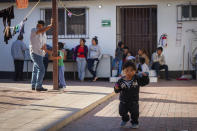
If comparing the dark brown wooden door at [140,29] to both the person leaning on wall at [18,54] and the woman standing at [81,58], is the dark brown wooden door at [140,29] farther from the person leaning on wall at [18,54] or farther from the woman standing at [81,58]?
the person leaning on wall at [18,54]

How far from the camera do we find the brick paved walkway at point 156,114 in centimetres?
891

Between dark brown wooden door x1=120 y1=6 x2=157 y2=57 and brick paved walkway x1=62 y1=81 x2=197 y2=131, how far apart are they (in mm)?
6091

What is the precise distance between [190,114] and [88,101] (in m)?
2.81

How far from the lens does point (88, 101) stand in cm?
1218

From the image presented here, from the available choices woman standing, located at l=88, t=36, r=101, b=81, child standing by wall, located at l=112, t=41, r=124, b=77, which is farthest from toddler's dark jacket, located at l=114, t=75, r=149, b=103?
woman standing, located at l=88, t=36, r=101, b=81

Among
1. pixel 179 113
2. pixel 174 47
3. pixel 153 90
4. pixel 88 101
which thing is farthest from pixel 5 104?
pixel 174 47

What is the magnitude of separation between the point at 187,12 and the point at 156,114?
1128 centimetres

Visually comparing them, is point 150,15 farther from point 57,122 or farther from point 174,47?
point 57,122

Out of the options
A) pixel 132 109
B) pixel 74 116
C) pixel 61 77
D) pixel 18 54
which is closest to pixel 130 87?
pixel 132 109

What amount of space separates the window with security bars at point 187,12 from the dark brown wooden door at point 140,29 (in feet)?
4.13

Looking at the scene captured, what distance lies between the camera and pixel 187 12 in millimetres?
21000

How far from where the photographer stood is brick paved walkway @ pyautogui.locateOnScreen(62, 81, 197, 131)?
29.2 feet

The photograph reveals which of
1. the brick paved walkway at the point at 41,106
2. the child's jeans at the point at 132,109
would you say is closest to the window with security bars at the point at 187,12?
the brick paved walkway at the point at 41,106

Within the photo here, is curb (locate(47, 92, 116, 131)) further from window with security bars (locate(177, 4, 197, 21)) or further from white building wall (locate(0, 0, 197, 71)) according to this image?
window with security bars (locate(177, 4, 197, 21))
